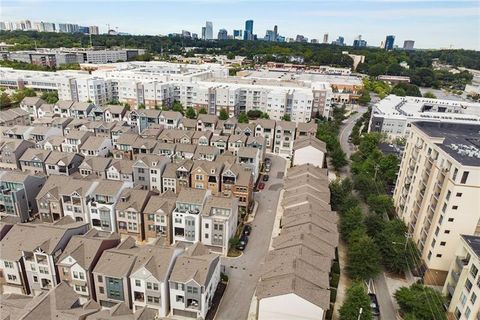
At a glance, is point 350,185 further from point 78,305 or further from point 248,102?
point 248,102

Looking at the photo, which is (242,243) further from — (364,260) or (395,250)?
(395,250)

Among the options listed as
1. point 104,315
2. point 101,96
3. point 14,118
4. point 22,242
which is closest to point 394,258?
point 104,315

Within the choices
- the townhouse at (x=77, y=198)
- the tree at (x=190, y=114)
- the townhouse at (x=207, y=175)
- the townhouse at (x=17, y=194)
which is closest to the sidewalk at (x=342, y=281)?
the townhouse at (x=207, y=175)

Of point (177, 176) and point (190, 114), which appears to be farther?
point (190, 114)

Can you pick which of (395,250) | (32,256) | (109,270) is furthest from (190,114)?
(395,250)

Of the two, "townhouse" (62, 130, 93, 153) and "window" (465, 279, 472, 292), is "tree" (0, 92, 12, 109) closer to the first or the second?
"townhouse" (62, 130, 93, 153)

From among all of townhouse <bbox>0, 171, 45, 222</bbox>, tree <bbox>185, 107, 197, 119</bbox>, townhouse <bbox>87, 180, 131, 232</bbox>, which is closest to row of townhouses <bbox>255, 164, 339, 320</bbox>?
townhouse <bbox>87, 180, 131, 232</bbox>
